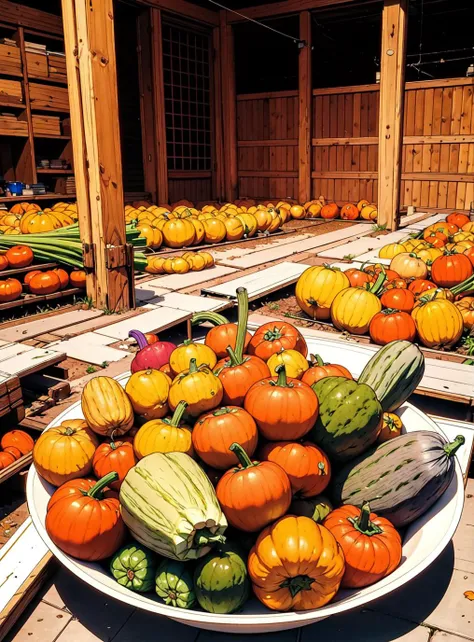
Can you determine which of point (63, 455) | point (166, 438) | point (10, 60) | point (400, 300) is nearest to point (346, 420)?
point (166, 438)

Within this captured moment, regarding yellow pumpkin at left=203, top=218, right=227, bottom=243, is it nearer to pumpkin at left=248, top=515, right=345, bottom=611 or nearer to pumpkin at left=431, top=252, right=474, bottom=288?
pumpkin at left=431, top=252, right=474, bottom=288

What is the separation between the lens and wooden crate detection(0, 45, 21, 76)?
8.93 meters

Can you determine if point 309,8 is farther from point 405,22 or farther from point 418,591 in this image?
point 418,591

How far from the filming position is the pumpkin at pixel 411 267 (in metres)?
5.21

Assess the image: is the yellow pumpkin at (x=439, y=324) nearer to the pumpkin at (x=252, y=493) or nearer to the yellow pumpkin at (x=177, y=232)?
the pumpkin at (x=252, y=493)

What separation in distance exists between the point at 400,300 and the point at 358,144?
23.0 ft

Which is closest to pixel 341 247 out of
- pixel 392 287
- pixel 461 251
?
pixel 461 251

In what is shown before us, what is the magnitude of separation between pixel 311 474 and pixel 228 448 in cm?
28

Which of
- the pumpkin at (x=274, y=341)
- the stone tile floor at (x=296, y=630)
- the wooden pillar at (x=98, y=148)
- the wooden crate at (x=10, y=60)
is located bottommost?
the stone tile floor at (x=296, y=630)

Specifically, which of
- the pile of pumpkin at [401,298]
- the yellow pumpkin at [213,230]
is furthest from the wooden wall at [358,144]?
the pile of pumpkin at [401,298]

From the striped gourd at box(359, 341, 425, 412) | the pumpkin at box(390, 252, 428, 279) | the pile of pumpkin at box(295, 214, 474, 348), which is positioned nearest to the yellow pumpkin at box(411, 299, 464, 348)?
the pile of pumpkin at box(295, 214, 474, 348)

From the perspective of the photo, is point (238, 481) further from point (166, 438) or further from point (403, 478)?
point (403, 478)

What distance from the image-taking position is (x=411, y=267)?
5.21 m

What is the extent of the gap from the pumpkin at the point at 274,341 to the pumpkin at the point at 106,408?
2.06 feet
